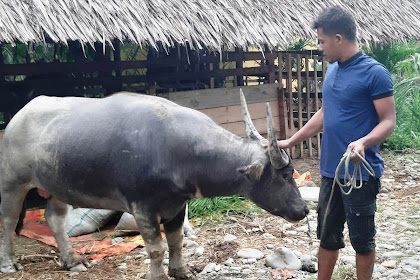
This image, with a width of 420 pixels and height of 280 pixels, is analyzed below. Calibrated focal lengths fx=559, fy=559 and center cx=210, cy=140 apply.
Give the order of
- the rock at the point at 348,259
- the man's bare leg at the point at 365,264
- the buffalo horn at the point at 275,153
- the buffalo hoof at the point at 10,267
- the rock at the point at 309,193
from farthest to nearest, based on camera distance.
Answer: the rock at the point at 309,193 → the buffalo hoof at the point at 10,267 → the rock at the point at 348,259 → the buffalo horn at the point at 275,153 → the man's bare leg at the point at 365,264

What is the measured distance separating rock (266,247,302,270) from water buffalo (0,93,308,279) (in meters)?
0.68

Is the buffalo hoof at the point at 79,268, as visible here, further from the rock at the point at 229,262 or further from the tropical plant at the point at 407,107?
the tropical plant at the point at 407,107

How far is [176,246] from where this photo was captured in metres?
4.29

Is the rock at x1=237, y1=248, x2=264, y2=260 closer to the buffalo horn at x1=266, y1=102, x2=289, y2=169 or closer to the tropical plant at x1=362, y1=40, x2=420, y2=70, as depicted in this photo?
the buffalo horn at x1=266, y1=102, x2=289, y2=169

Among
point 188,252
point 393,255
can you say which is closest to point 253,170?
point 188,252

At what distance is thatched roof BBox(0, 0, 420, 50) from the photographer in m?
5.34

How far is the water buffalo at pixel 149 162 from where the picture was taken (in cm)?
382

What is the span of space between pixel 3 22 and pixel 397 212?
180 inches

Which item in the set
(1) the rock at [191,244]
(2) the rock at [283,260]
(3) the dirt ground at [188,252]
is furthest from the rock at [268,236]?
(2) the rock at [283,260]

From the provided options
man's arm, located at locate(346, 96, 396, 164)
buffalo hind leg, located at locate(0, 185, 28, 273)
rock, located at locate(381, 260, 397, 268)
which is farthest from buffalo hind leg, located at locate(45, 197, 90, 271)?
man's arm, located at locate(346, 96, 396, 164)

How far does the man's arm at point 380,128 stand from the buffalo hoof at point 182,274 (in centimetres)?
176

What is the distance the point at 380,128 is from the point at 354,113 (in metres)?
0.22

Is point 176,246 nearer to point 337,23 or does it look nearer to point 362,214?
point 362,214

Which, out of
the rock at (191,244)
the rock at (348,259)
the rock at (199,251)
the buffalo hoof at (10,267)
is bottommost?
the rock at (191,244)
